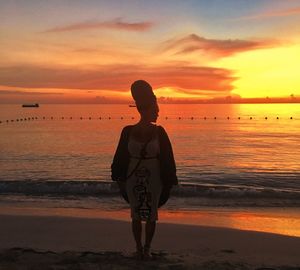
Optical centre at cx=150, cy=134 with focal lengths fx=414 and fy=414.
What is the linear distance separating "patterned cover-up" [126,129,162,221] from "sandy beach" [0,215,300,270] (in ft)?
2.41

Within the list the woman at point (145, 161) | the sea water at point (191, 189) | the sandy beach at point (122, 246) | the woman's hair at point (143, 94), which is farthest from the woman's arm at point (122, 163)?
the sea water at point (191, 189)

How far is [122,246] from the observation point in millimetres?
7215

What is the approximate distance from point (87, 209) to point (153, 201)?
7.45m

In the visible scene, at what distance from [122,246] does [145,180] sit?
2.50 metres

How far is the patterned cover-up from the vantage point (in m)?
5.15

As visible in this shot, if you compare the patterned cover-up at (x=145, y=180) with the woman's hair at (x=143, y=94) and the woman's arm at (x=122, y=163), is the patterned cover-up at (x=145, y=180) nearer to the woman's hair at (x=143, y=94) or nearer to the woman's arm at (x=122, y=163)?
the woman's arm at (x=122, y=163)

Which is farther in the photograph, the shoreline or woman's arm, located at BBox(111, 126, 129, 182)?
the shoreline

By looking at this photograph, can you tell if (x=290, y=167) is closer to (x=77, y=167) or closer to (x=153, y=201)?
(x=77, y=167)

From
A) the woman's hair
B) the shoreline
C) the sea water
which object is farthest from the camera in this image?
the sea water

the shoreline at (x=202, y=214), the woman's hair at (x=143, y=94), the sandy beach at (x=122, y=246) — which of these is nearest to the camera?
the woman's hair at (x=143, y=94)

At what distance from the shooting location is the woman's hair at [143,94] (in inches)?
203

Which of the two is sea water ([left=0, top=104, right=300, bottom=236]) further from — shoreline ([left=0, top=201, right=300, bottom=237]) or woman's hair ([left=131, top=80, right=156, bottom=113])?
woman's hair ([left=131, top=80, right=156, bottom=113])

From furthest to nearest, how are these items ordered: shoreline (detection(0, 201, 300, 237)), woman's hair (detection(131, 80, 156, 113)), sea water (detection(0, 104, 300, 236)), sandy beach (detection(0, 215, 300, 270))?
sea water (detection(0, 104, 300, 236))
shoreline (detection(0, 201, 300, 237))
sandy beach (detection(0, 215, 300, 270))
woman's hair (detection(131, 80, 156, 113))

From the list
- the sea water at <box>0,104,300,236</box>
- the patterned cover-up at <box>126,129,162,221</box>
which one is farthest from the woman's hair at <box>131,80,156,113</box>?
the sea water at <box>0,104,300,236</box>
